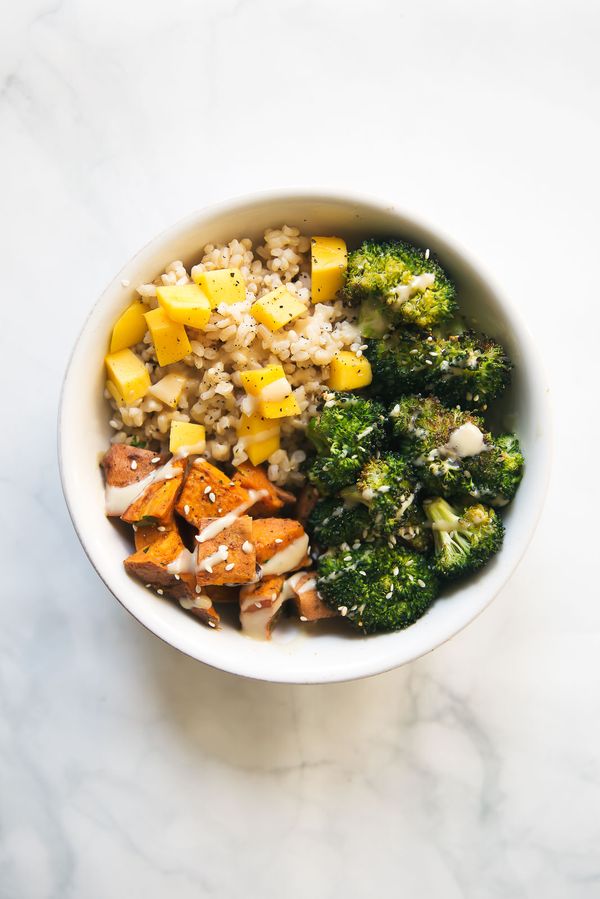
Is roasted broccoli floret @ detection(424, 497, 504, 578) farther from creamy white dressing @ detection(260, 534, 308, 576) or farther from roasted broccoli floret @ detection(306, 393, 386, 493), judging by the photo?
creamy white dressing @ detection(260, 534, 308, 576)

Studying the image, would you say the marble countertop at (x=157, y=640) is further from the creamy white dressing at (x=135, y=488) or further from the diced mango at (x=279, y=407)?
the diced mango at (x=279, y=407)

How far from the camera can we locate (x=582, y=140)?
7.60 ft

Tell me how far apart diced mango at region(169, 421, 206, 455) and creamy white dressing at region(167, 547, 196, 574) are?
253mm

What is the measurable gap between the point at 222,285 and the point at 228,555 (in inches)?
26.0

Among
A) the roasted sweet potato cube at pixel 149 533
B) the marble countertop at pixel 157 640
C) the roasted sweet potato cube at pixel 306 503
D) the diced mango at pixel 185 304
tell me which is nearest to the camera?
the diced mango at pixel 185 304

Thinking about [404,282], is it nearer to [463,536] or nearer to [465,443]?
[465,443]

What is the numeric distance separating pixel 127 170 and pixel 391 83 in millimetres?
815

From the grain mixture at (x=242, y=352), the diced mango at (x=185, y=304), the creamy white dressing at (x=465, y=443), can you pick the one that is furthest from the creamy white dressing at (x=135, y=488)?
the creamy white dressing at (x=465, y=443)

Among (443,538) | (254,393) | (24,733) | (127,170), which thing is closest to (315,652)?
(443,538)

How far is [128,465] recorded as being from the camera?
1956 mm

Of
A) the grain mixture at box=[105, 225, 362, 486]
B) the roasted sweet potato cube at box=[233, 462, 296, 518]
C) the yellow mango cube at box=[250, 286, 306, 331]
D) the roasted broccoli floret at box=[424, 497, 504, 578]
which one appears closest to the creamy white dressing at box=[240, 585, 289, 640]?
the roasted sweet potato cube at box=[233, 462, 296, 518]

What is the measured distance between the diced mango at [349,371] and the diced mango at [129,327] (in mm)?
489

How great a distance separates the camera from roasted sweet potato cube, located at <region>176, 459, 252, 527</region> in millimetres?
1946

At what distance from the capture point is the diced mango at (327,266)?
1983mm
